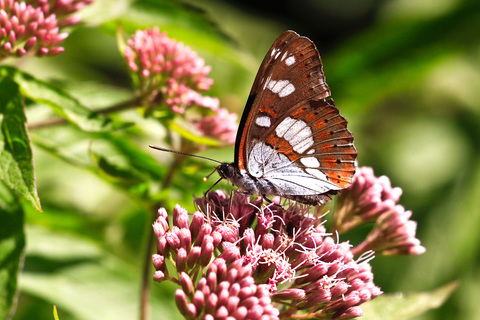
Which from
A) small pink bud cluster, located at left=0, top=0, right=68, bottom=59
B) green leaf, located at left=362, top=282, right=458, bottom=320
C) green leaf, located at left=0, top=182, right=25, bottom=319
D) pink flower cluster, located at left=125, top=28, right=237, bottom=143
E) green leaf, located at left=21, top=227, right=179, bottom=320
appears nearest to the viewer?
green leaf, located at left=0, top=182, right=25, bottom=319

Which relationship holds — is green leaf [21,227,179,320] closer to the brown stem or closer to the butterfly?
the brown stem

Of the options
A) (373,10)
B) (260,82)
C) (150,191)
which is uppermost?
(373,10)

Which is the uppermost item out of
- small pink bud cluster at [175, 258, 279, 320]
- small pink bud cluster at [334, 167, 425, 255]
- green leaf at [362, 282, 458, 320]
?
small pink bud cluster at [334, 167, 425, 255]

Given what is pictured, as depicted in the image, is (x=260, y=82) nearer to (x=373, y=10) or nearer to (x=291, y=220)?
(x=291, y=220)

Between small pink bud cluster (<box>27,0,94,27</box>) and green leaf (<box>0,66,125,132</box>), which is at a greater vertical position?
small pink bud cluster (<box>27,0,94,27</box>)

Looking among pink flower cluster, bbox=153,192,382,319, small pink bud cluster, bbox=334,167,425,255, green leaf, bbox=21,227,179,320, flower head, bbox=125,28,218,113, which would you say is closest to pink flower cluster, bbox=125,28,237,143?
flower head, bbox=125,28,218,113

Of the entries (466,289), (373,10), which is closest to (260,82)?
(466,289)
